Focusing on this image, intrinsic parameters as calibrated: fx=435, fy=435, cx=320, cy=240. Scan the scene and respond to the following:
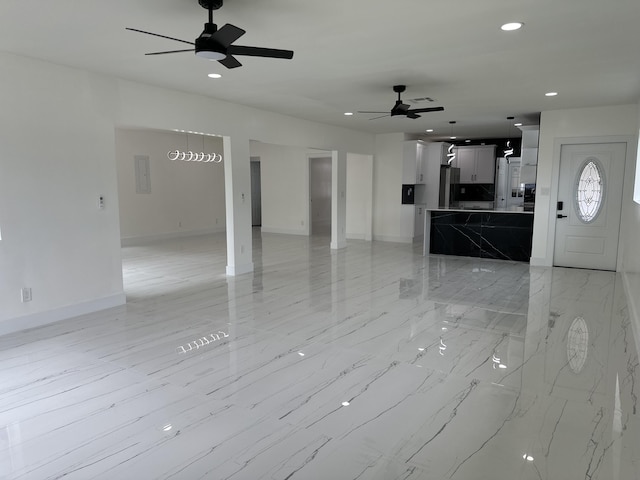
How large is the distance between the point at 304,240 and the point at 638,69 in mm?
7345

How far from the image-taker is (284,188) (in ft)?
38.5

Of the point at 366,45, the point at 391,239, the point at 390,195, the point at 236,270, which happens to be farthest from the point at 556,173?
the point at 236,270

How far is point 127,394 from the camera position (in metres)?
2.93

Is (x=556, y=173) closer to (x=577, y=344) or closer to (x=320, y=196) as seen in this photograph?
(x=577, y=344)

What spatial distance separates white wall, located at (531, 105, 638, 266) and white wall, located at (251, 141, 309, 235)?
567 centimetres

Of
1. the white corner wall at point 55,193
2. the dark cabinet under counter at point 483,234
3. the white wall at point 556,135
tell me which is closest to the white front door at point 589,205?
the white wall at point 556,135

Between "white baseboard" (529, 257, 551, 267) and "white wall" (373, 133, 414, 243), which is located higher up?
"white wall" (373, 133, 414, 243)

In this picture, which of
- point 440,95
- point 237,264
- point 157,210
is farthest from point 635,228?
point 157,210

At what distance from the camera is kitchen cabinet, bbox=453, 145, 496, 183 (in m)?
11.8

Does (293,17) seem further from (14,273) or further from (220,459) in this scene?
(14,273)

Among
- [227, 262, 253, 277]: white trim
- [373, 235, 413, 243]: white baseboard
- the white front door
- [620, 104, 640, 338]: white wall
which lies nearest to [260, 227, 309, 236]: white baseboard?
[373, 235, 413, 243]: white baseboard

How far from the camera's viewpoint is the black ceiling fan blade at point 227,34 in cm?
279

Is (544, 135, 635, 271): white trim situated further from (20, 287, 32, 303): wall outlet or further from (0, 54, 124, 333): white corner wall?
(20, 287, 32, 303): wall outlet

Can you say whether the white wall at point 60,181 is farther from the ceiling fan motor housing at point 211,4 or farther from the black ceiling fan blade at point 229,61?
the ceiling fan motor housing at point 211,4
